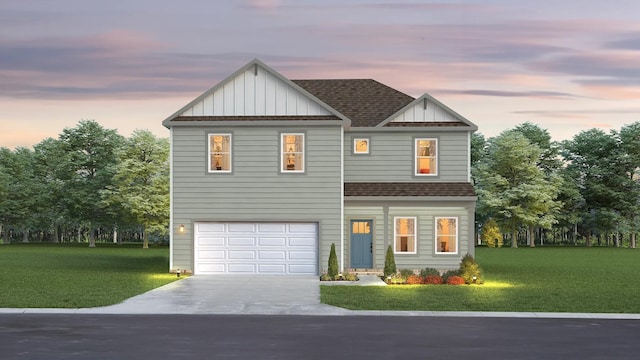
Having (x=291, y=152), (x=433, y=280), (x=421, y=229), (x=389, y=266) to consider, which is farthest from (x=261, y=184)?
(x=433, y=280)

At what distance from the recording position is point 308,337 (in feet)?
56.6

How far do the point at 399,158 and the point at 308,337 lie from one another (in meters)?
21.5

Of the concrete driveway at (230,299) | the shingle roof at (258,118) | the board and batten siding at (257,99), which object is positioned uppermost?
the board and batten siding at (257,99)

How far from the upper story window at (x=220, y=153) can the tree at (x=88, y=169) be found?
168 ft

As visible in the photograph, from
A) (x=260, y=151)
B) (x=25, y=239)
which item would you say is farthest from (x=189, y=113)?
(x=25, y=239)

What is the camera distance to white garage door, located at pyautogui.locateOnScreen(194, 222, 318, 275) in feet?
117

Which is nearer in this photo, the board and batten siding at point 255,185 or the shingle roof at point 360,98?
the board and batten siding at point 255,185

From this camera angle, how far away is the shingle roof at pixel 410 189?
36656 mm

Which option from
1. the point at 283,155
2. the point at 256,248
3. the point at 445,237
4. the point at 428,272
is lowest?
the point at 428,272

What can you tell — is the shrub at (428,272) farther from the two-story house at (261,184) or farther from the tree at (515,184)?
the tree at (515,184)

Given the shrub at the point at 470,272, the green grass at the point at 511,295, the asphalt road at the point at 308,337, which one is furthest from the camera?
the shrub at the point at 470,272

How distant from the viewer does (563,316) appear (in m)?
21.4

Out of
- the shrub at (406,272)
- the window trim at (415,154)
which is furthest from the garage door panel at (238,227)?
the window trim at (415,154)

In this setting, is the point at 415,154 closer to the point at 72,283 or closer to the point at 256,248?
the point at 256,248
